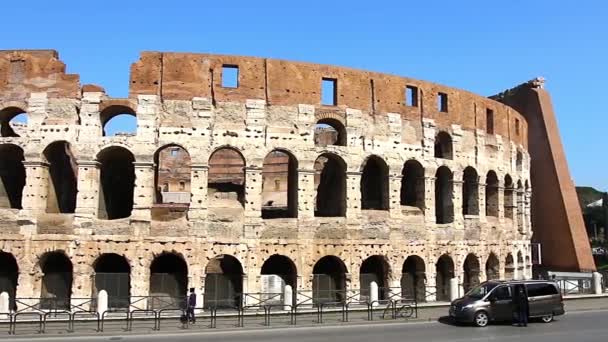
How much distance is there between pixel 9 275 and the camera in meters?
20.1

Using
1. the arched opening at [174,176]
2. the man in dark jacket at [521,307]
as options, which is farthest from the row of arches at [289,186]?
the man in dark jacket at [521,307]

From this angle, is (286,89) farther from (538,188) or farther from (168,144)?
Result: (538,188)

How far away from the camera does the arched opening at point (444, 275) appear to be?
2426cm

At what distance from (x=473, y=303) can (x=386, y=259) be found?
7250mm

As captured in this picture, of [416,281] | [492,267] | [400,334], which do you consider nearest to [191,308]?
[400,334]

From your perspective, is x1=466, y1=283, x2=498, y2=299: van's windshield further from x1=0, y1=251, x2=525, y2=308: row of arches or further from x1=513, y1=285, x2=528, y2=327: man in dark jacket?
x1=0, y1=251, x2=525, y2=308: row of arches

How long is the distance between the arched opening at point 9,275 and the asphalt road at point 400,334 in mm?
7424

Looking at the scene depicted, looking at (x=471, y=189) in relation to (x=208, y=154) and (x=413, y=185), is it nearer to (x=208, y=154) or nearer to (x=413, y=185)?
(x=413, y=185)

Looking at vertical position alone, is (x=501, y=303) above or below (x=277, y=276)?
below

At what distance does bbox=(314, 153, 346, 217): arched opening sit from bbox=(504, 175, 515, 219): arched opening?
10.2 m

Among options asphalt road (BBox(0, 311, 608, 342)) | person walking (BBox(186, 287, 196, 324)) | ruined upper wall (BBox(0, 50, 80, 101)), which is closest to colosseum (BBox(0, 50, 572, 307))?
ruined upper wall (BBox(0, 50, 80, 101))

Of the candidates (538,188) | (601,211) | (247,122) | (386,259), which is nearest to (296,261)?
(386,259)

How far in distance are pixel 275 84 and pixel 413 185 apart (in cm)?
814

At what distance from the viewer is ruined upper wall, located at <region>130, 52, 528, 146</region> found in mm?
20391
